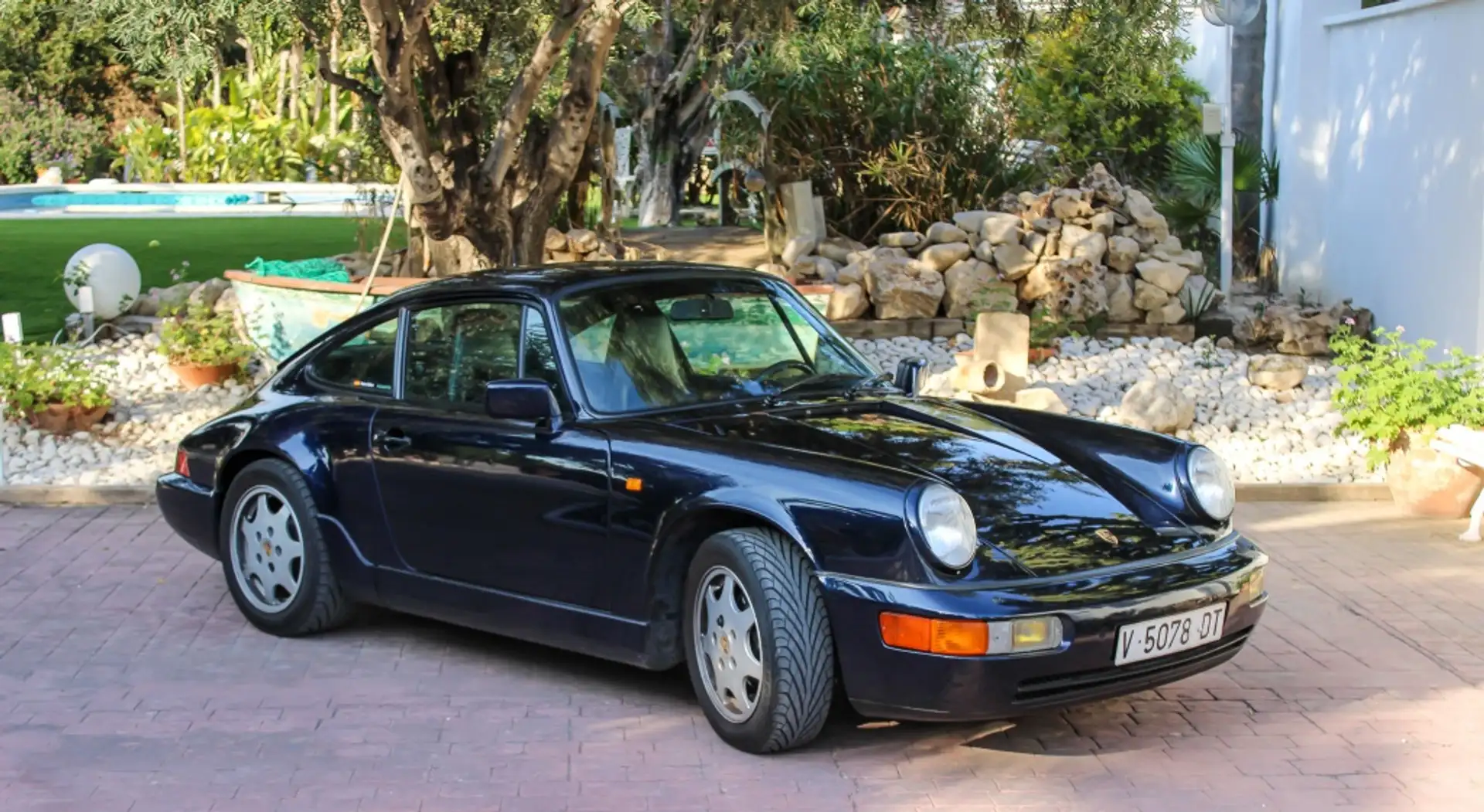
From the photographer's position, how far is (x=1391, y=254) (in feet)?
41.8

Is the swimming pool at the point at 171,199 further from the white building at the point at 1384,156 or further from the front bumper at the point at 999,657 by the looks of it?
the front bumper at the point at 999,657

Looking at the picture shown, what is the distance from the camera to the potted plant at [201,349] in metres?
11.3

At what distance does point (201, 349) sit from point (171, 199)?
1708 cm

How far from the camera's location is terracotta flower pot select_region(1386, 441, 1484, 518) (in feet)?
27.0

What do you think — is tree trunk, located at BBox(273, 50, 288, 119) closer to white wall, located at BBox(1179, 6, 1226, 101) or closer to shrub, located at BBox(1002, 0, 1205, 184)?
shrub, located at BBox(1002, 0, 1205, 184)

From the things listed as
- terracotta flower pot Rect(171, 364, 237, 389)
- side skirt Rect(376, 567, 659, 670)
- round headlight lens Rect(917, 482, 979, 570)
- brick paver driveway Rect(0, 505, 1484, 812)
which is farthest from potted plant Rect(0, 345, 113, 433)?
round headlight lens Rect(917, 482, 979, 570)

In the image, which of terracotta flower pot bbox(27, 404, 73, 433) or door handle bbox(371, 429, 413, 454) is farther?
terracotta flower pot bbox(27, 404, 73, 433)

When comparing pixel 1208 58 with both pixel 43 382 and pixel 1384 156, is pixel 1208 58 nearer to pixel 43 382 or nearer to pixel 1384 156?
pixel 1384 156

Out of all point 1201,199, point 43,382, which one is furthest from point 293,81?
point 43,382

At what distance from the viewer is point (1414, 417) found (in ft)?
28.0

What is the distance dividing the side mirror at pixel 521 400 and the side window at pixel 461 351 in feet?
1.02

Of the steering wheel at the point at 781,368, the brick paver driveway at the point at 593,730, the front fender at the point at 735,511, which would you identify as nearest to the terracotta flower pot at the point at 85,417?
the brick paver driveway at the point at 593,730

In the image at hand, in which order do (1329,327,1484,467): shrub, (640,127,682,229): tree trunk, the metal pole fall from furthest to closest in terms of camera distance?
(640,127,682,229): tree trunk → the metal pole → (1329,327,1484,467): shrub

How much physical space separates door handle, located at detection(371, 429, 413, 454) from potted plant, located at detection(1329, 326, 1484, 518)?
522 centimetres
